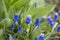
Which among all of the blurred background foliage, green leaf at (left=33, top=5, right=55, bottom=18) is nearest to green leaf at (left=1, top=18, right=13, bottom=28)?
the blurred background foliage

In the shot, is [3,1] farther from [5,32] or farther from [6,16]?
[5,32]

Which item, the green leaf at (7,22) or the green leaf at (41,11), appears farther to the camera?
the green leaf at (41,11)

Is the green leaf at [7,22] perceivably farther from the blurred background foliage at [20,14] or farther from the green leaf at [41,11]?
the green leaf at [41,11]

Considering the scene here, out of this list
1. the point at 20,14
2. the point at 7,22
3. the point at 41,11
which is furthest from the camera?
the point at 41,11

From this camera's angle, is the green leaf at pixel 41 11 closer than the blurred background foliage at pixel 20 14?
No

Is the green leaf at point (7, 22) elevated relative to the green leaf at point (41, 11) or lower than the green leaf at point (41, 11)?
lower

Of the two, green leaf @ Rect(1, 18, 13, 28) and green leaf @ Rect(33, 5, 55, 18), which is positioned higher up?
green leaf @ Rect(33, 5, 55, 18)

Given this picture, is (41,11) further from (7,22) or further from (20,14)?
(7,22)

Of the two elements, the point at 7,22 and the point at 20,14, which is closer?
the point at 7,22

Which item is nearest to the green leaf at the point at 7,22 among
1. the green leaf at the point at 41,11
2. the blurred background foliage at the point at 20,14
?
the blurred background foliage at the point at 20,14

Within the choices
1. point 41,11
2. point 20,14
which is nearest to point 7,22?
point 20,14

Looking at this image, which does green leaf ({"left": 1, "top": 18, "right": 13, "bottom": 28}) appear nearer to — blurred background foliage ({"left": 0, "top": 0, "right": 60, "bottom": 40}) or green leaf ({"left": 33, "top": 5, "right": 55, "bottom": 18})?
blurred background foliage ({"left": 0, "top": 0, "right": 60, "bottom": 40})

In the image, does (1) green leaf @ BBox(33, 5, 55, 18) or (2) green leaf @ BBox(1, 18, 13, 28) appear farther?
(1) green leaf @ BBox(33, 5, 55, 18)
